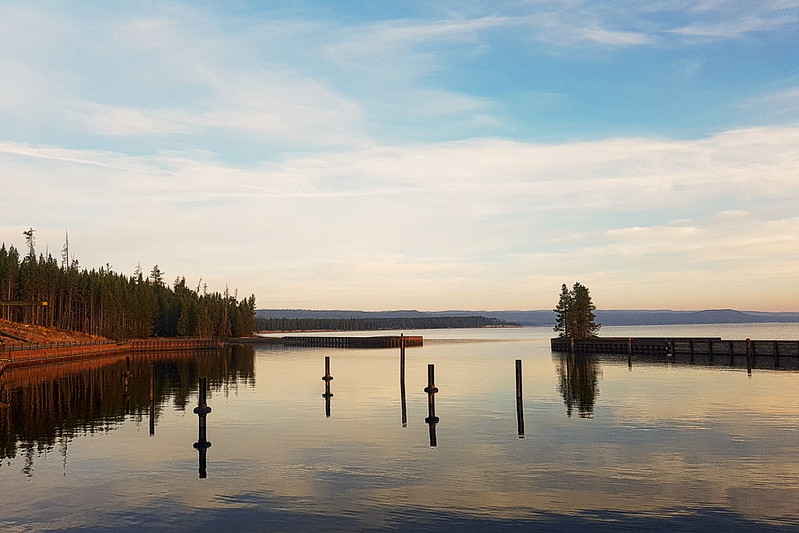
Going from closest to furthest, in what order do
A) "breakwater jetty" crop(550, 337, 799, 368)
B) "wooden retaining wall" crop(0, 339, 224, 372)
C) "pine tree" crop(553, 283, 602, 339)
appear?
"wooden retaining wall" crop(0, 339, 224, 372)
"breakwater jetty" crop(550, 337, 799, 368)
"pine tree" crop(553, 283, 602, 339)

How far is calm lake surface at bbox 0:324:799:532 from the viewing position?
22.9 metres

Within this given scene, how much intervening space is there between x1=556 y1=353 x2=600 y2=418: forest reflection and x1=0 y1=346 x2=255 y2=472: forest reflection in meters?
27.8

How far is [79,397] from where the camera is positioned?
5856 cm

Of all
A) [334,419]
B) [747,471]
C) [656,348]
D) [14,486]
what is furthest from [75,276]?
[747,471]

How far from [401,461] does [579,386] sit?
40849mm

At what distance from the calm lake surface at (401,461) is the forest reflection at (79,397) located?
0.29 metres

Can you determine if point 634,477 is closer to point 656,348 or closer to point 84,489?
point 84,489

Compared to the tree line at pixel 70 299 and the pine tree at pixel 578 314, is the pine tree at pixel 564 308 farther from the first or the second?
the tree line at pixel 70 299

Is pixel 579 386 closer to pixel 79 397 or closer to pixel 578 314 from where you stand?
pixel 79 397

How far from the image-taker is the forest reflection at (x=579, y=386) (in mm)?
52062

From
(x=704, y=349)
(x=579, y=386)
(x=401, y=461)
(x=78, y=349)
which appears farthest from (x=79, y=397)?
(x=704, y=349)

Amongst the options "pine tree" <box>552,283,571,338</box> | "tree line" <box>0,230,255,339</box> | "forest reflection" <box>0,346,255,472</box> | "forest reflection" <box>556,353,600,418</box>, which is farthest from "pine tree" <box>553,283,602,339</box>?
"tree line" <box>0,230,255,339</box>

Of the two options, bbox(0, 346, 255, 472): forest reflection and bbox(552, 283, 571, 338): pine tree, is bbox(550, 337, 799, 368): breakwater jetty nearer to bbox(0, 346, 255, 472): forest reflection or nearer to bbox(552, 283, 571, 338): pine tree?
bbox(552, 283, 571, 338): pine tree

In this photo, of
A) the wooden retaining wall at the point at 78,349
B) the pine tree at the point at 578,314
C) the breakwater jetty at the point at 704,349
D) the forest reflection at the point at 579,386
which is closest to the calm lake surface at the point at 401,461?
the forest reflection at the point at 579,386
